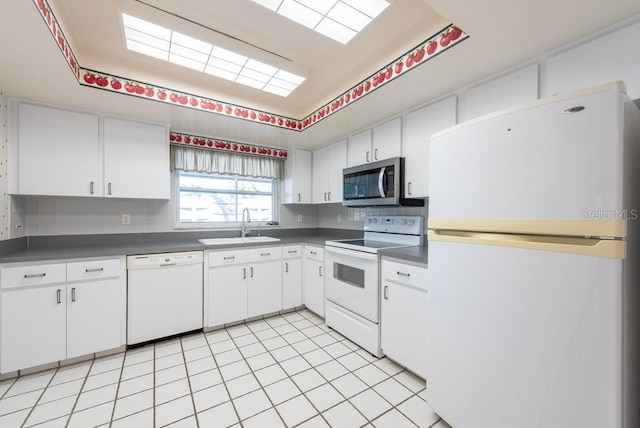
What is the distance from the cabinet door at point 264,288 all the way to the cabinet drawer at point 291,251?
120 mm

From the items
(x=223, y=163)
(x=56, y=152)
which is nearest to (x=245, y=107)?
(x=223, y=163)

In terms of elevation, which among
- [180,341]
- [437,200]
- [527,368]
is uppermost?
[437,200]

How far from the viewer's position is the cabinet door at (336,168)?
3105mm

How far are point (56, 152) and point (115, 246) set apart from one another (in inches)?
36.8

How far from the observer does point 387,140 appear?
2.53m

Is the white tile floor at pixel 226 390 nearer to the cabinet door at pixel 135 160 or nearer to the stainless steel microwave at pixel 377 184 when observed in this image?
the stainless steel microwave at pixel 377 184

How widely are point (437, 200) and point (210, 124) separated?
2387 millimetres

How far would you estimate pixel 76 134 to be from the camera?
230 cm

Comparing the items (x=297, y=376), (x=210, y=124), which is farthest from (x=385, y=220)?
(x=210, y=124)

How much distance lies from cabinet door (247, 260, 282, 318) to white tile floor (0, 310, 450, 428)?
49 centimetres

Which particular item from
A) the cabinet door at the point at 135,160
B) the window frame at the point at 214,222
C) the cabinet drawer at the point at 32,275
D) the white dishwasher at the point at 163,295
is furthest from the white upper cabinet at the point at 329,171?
the cabinet drawer at the point at 32,275

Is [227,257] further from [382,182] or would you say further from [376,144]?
[376,144]

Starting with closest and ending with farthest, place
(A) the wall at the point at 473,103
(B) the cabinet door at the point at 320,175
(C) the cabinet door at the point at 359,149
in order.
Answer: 1. (A) the wall at the point at 473,103
2. (C) the cabinet door at the point at 359,149
3. (B) the cabinet door at the point at 320,175

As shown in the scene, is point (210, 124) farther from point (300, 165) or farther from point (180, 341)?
point (180, 341)
